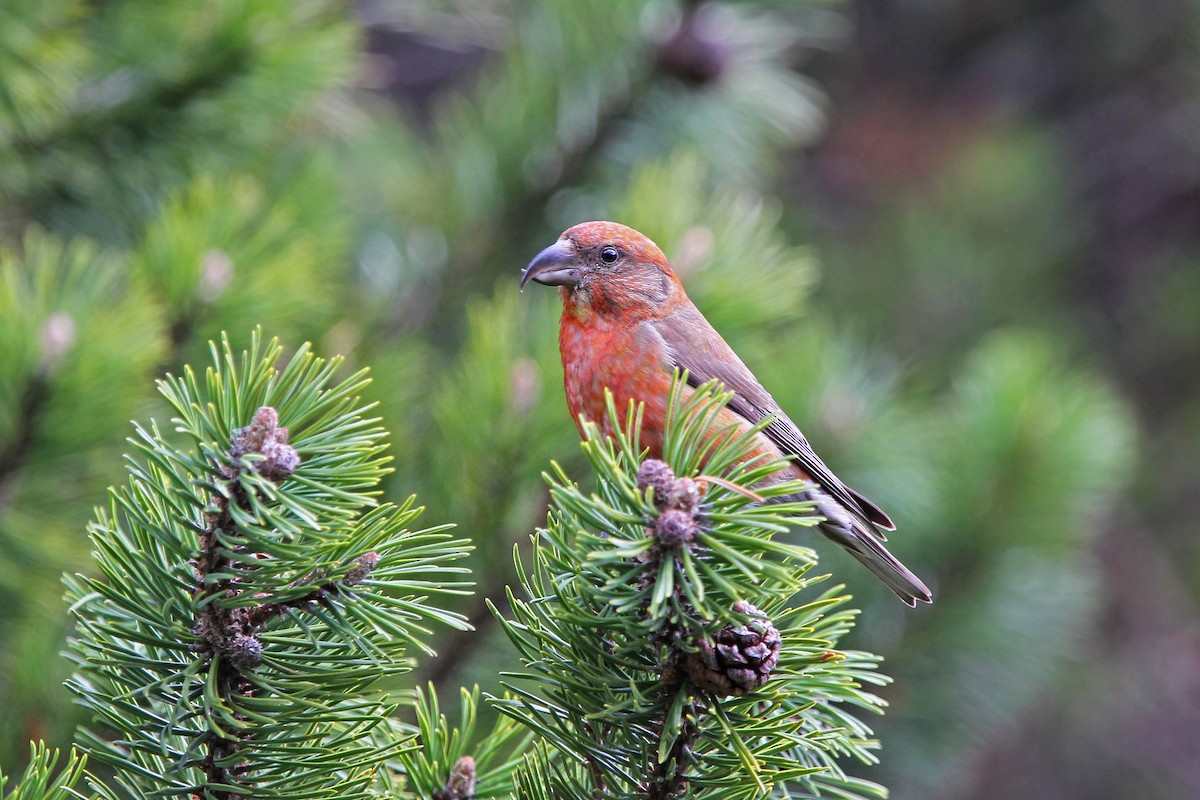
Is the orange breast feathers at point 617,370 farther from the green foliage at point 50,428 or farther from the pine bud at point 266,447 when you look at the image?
the pine bud at point 266,447

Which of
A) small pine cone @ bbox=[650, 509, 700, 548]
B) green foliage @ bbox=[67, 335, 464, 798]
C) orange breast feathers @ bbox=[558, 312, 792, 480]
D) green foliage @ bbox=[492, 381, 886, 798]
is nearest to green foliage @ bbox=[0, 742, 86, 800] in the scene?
green foliage @ bbox=[67, 335, 464, 798]

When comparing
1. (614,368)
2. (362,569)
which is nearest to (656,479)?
(362,569)

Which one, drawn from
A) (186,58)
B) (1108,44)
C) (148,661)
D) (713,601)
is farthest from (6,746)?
(1108,44)

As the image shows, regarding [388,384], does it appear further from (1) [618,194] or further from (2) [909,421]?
(2) [909,421]

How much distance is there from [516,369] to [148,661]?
55.7 inches

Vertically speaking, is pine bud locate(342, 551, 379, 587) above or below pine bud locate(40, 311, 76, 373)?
below

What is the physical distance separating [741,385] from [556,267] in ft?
2.50

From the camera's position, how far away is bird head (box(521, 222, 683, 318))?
363 cm

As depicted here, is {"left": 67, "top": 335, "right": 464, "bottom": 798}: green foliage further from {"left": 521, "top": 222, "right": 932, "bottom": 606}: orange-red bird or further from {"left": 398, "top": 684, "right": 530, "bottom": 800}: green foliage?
{"left": 521, "top": 222, "right": 932, "bottom": 606}: orange-red bird

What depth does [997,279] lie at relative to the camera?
6.80m

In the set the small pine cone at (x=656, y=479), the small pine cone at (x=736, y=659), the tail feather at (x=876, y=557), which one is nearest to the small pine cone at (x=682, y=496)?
the small pine cone at (x=656, y=479)

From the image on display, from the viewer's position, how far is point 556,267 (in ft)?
11.9

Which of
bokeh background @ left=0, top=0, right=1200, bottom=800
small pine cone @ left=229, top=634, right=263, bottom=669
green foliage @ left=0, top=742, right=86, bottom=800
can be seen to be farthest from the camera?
bokeh background @ left=0, top=0, right=1200, bottom=800

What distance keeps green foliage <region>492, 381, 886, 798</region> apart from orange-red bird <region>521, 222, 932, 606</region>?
136cm
